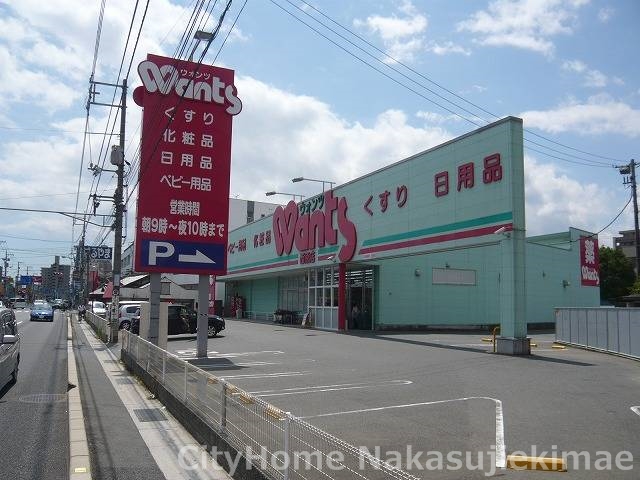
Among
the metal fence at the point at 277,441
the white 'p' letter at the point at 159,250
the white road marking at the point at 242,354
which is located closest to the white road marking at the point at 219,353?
the white road marking at the point at 242,354

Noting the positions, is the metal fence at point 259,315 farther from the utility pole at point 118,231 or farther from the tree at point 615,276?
the tree at point 615,276

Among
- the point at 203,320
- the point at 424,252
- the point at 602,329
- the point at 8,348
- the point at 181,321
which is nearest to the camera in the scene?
the point at 8,348

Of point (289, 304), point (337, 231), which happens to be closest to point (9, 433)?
point (337, 231)

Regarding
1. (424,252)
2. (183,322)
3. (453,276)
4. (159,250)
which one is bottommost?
(183,322)

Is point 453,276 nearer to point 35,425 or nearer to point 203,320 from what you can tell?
point 203,320

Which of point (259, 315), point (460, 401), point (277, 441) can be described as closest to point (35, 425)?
point (277, 441)

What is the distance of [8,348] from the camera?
11539mm

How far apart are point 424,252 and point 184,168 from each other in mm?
11278

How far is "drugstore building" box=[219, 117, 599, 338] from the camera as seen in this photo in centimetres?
2078

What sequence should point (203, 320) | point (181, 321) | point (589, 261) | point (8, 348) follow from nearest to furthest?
point (8, 348) < point (203, 320) < point (181, 321) < point (589, 261)

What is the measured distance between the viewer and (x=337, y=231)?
32.6 metres

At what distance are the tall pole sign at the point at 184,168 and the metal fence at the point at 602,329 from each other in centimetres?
1402

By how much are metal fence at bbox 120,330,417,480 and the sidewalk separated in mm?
508

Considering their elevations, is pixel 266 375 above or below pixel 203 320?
below
